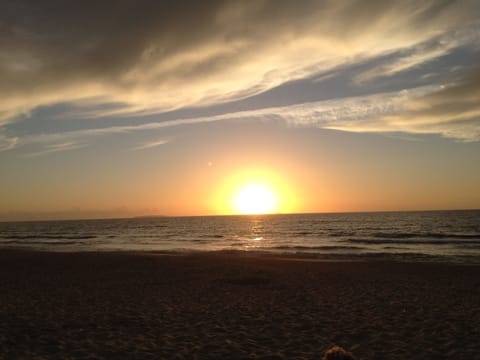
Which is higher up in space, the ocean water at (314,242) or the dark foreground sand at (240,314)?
the dark foreground sand at (240,314)

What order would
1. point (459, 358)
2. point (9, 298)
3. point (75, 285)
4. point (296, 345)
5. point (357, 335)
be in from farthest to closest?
point (75, 285), point (9, 298), point (357, 335), point (296, 345), point (459, 358)

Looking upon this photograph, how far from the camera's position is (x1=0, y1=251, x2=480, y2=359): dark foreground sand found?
7711 millimetres

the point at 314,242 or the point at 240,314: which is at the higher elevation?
the point at 240,314

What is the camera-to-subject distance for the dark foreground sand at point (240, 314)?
771 centimetres

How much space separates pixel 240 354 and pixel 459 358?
4.26 m

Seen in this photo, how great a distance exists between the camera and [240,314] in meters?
10.7

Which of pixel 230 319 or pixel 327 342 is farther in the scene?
pixel 230 319

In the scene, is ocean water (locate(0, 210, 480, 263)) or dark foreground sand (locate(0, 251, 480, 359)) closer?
dark foreground sand (locate(0, 251, 480, 359))

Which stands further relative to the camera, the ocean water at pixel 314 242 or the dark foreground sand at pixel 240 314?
the ocean water at pixel 314 242

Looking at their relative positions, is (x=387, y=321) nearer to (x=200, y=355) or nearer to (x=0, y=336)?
(x=200, y=355)

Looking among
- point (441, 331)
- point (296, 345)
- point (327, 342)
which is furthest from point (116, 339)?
point (441, 331)

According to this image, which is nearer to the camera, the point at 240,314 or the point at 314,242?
the point at 240,314

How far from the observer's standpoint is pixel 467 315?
33.6 ft

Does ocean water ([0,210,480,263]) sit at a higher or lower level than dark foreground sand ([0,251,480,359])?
lower
